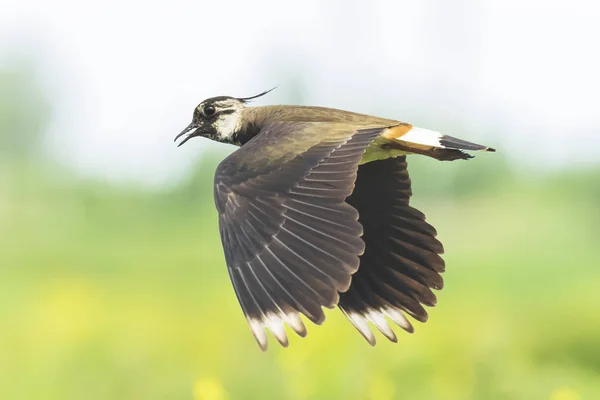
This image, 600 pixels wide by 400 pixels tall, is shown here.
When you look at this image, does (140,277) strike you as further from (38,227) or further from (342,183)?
(342,183)

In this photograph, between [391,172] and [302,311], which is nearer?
[302,311]

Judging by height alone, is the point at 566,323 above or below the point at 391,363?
below

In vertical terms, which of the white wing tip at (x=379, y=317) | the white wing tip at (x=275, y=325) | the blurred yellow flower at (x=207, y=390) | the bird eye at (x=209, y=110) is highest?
the bird eye at (x=209, y=110)

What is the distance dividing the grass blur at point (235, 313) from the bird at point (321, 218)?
1185mm

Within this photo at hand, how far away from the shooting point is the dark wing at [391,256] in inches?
238

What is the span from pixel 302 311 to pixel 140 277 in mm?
15265

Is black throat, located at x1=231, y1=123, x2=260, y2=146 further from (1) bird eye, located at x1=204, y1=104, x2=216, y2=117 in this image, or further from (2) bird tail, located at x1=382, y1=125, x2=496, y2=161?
(2) bird tail, located at x1=382, y1=125, x2=496, y2=161

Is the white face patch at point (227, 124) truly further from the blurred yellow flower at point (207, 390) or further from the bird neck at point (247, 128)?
the blurred yellow flower at point (207, 390)

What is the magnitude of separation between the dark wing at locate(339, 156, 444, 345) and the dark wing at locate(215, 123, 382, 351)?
694 mm

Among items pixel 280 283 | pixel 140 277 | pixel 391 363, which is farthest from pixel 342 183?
pixel 140 277

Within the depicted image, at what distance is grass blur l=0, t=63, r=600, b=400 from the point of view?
30.0ft

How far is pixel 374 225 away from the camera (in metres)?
6.18

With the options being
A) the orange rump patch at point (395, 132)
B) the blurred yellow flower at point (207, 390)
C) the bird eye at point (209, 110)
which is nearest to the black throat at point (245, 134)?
the bird eye at point (209, 110)

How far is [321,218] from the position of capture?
5062mm
